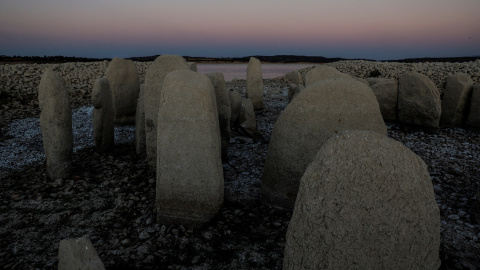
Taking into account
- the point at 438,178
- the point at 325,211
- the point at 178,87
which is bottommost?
the point at 438,178

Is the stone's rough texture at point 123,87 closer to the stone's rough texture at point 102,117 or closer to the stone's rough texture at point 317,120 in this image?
the stone's rough texture at point 102,117

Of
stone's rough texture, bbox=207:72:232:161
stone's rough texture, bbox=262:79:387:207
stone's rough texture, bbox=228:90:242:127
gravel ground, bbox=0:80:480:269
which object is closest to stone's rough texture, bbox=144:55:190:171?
gravel ground, bbox=0:80:480:269

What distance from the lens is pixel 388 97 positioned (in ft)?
28.3

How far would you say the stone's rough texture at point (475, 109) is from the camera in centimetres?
798

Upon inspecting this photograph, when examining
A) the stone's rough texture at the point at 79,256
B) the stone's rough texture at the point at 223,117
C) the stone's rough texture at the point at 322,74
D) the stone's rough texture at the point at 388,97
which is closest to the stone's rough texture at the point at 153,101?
the stone's rough texture at the point at 223,117

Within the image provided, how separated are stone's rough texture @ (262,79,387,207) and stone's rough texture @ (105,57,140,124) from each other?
18.4 ft

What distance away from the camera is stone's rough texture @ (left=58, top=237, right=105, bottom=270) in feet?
6.50

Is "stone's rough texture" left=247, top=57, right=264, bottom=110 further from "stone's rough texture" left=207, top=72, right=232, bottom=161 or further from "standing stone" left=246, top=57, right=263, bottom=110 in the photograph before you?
"stone's rough texture" left=207, top=72, right=232, bottom=161

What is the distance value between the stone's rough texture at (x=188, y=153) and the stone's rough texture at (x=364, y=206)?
177cm

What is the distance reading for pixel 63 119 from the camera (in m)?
5.01

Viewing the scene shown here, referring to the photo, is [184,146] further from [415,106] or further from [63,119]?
[415,106]

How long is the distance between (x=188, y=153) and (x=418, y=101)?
649 centimetres

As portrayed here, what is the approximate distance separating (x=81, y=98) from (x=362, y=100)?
1169cm

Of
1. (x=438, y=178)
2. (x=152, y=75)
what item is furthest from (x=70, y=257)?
(x=438, y=178)
